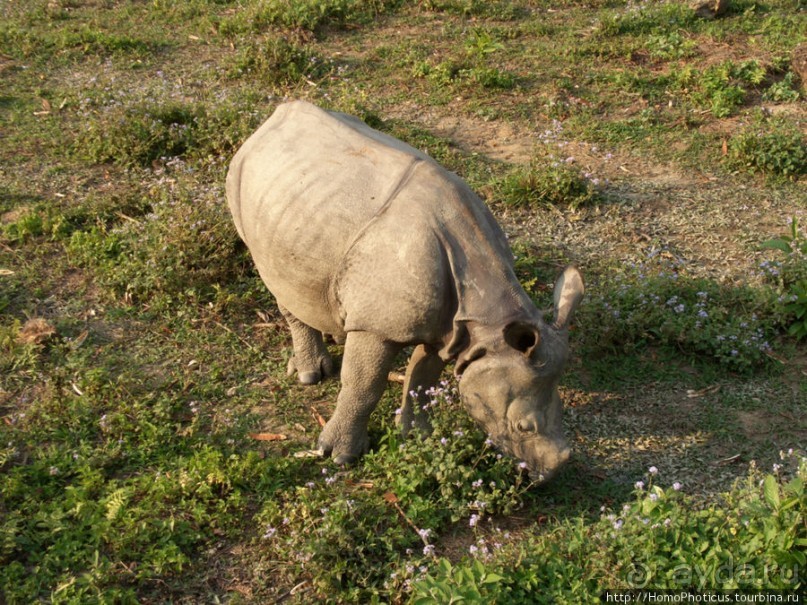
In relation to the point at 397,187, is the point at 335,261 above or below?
below

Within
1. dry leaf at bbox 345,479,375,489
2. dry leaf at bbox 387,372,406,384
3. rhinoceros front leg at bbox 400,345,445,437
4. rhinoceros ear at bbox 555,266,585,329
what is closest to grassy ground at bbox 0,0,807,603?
dry leaf at bbox 345,479,375,489

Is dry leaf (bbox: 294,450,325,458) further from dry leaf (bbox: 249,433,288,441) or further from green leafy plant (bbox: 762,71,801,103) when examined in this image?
green leafy plant (bbox: 762,71,801,103)

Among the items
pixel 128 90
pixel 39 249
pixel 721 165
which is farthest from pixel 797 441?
pixel 128 90

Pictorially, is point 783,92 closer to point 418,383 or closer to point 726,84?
point 726,84

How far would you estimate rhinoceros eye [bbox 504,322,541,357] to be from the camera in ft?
15.8

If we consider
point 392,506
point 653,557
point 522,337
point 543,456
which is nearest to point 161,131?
point 392,506

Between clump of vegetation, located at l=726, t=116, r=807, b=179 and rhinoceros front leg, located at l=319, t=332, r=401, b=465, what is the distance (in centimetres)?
551

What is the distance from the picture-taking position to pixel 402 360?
6.56 metres

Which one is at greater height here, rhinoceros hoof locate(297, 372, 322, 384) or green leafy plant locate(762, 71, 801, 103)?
green leafy plant locate(762, 71, 801, 103)

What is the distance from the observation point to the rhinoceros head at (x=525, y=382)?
16.0 ft

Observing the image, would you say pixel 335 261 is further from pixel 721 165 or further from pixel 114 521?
pixel 721 165

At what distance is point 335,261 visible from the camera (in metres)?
5.13

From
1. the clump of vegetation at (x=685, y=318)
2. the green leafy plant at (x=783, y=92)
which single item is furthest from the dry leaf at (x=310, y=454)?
the green leafy plant at (x=783, y=92)

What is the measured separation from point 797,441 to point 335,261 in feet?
11.5
